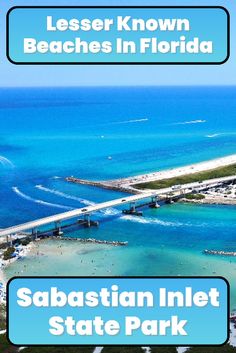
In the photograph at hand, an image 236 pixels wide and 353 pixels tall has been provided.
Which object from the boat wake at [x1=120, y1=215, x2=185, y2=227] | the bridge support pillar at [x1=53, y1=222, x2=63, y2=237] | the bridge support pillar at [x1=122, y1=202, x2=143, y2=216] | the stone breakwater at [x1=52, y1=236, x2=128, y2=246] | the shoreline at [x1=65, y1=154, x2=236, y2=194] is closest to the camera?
the stone breakwater at [x1=52, y1=236, x2=128, y2=246]

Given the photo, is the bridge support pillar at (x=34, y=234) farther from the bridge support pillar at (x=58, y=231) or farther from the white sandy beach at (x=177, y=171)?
the white sandy beach at (x=177, y=171)

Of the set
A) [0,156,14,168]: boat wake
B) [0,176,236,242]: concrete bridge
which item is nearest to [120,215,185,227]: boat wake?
[0,176,236,242]: concrete bridge

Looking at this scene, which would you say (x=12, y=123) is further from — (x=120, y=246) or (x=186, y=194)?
(x=120, y=246)

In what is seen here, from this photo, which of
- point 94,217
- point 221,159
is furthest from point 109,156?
point 94,217

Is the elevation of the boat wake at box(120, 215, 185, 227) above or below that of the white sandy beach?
below

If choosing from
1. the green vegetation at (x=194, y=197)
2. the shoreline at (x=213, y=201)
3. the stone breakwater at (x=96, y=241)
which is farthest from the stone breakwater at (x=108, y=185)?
the stone breakwater at (x=96, y=241)

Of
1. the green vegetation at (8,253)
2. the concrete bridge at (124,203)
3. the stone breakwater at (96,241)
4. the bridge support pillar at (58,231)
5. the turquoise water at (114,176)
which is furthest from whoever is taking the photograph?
the bridge support pillar at (58,231)

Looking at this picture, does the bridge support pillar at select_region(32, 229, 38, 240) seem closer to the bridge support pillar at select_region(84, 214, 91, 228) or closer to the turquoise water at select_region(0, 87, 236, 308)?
the turquoise water at select_region(0, 87, 236, 308)
